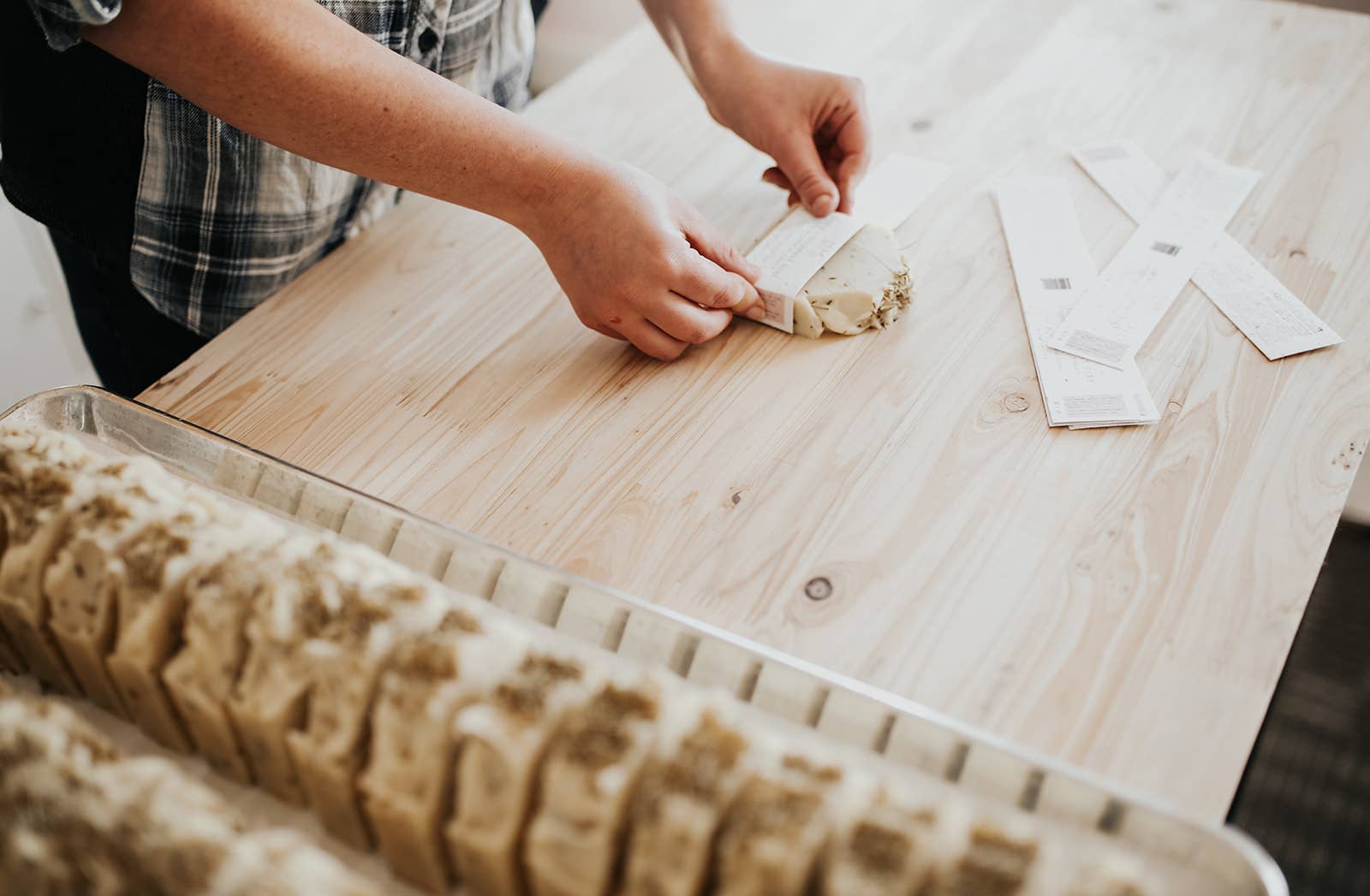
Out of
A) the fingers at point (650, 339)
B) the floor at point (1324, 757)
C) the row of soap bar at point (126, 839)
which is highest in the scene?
the fingers at point (650, 339)

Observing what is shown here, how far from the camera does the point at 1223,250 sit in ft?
3.70

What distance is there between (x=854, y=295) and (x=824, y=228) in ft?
0.44

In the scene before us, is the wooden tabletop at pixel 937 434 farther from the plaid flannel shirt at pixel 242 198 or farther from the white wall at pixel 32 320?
the white wall at pixel 32 320

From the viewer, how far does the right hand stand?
991mm

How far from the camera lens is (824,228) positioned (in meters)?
1.14

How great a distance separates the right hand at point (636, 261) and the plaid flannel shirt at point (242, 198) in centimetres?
31

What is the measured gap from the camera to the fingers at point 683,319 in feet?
3.29

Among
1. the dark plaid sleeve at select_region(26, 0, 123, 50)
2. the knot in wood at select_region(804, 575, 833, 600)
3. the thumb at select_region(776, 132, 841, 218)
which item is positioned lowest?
the knot in wood at select_region(804, 575, 833, 600)

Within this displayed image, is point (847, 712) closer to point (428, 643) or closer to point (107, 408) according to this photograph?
point (428, 643)

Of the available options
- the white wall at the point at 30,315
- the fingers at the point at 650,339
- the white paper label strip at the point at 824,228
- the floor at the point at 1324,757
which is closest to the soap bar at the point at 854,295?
the white paper label strip at the point at 824,228

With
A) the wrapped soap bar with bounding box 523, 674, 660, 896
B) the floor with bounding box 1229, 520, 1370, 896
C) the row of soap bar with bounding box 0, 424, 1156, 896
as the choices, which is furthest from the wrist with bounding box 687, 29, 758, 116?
the floor with bounding box 1229, 520, 1370, 896

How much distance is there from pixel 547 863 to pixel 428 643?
0.50ft

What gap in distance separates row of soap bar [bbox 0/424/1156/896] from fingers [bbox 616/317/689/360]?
1.24 ft

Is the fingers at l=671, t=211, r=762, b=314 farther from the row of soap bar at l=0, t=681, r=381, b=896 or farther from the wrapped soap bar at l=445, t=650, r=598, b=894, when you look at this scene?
the row of soap bar at l=0, t=681, r=381, b=896
